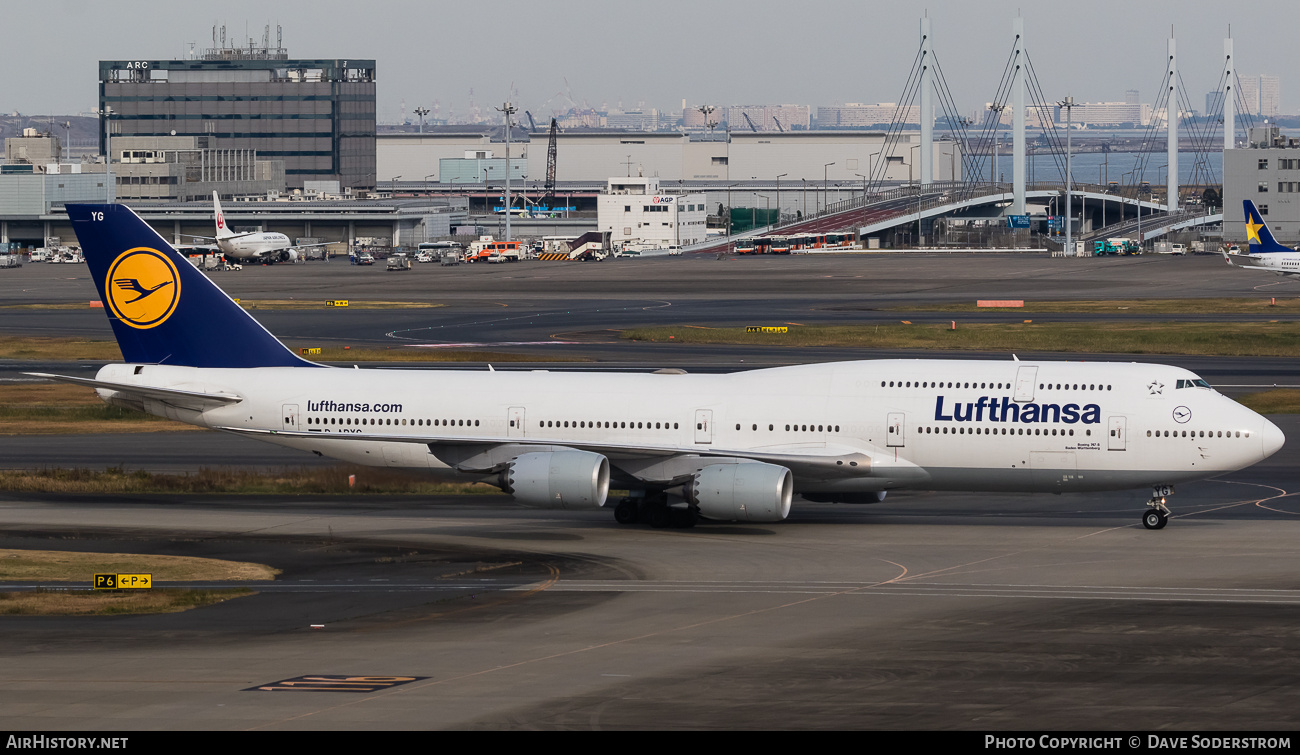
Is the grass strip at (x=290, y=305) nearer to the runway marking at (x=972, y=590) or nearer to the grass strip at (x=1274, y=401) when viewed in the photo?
the grass strip at (x=1274, y=401)

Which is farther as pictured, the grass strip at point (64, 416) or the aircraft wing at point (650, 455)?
the grass strip at point (64, 416)

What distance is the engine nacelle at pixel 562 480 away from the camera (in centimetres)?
4172

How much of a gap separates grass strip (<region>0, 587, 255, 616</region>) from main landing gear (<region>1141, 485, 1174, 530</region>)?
24.1m

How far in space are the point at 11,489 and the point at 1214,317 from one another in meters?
85.1

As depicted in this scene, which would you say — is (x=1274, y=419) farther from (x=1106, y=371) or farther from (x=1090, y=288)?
(x=1090, y=288)

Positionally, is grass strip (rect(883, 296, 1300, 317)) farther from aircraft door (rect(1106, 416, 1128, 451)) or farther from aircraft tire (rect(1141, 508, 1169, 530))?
aircraft door (rect(1106, 416, 1128, 451))

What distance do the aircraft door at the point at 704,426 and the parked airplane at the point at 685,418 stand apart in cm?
4

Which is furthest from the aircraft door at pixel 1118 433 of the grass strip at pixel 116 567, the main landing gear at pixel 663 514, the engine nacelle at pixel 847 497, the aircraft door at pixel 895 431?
the grass strip at pixel 116 567

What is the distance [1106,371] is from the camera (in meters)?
43.7

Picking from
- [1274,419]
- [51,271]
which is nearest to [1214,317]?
[1274,419]

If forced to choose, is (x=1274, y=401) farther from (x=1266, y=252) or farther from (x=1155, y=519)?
(x=1266, y=252)

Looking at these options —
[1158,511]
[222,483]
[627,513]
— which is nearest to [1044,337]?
[1158,511]
